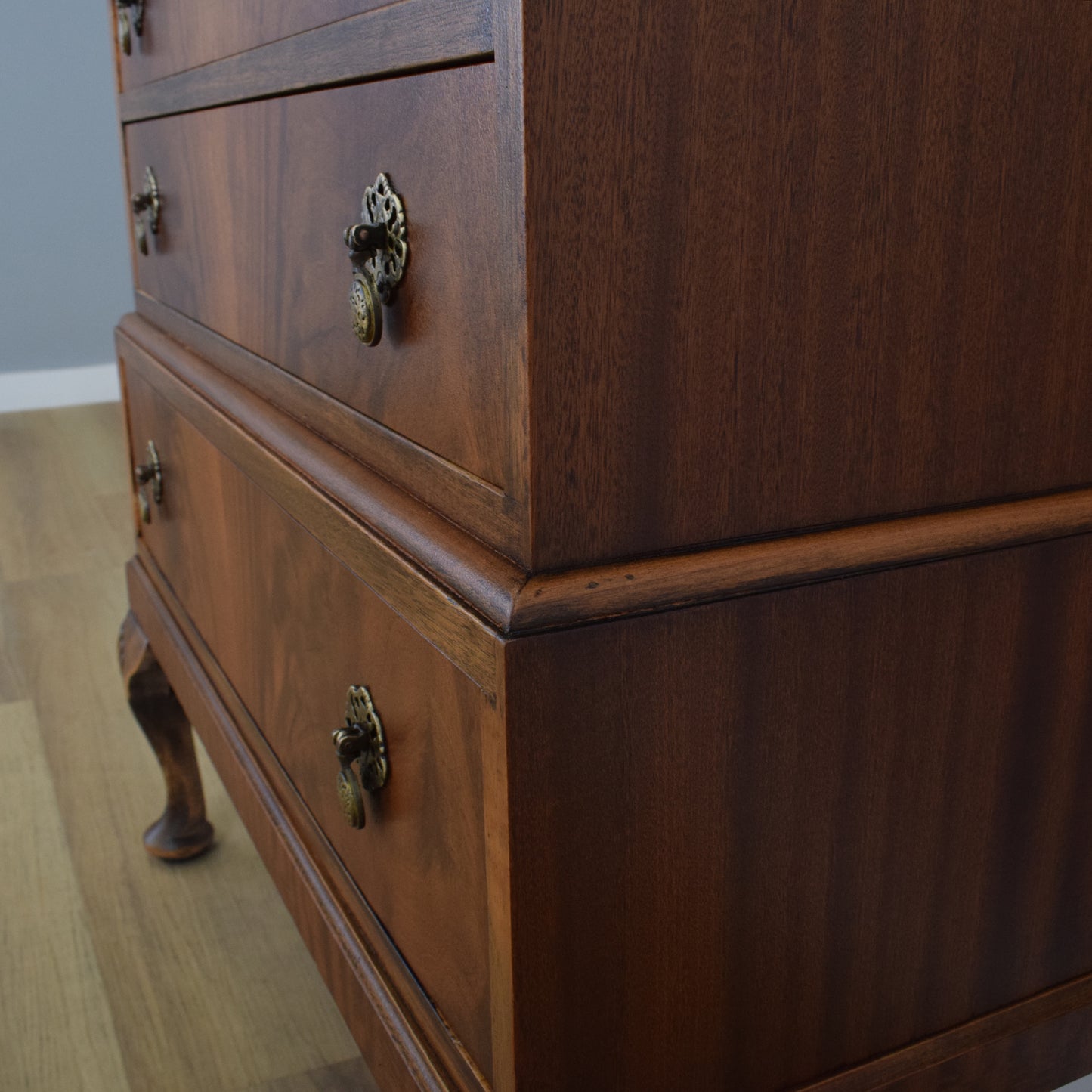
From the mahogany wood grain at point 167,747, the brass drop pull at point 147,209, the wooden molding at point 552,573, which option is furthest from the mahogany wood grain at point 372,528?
the mahogany wood grain at point 167,747

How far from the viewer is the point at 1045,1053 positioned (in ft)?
1.53

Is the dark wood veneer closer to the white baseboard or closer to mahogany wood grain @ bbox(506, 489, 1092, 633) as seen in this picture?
mahogany wood grain @ bbox(506, 489, 1092, 633)

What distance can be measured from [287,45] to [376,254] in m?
0.12

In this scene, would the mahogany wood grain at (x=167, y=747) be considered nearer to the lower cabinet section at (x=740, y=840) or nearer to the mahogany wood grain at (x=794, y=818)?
the lower cabinet section at (x=740, y=840)

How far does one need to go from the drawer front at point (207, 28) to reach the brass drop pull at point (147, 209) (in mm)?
55

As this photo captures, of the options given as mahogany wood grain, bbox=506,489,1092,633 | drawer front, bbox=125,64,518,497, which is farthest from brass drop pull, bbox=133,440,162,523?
mahogany wood grain, bbox=506,489,1092,633

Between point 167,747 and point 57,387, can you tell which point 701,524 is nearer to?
point 167,747

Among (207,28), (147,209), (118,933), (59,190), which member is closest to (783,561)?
(207,28)

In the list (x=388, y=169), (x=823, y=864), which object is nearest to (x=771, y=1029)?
(x=823, y=864)

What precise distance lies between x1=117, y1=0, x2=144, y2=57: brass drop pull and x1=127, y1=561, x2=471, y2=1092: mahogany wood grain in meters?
0.35

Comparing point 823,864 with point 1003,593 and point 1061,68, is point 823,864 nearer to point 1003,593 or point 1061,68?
point 1003,593

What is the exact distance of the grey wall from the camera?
254 centimetres

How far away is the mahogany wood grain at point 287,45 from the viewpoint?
0.33 metres

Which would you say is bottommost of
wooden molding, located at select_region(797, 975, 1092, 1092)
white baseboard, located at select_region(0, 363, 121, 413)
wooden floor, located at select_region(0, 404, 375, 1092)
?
wooden floor, located at select_region(0, 404, 375, 1092)
